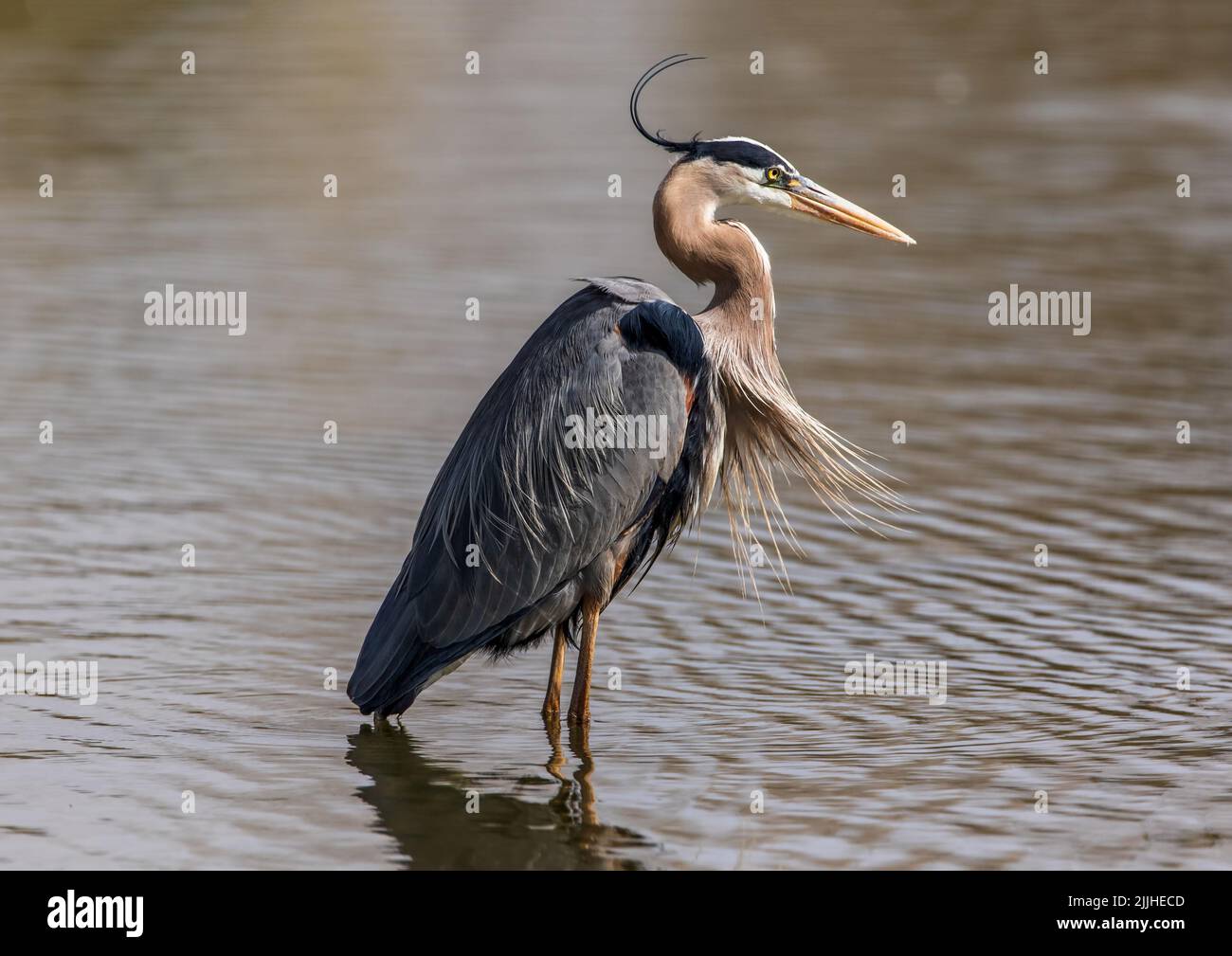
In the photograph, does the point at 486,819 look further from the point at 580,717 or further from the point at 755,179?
the point at 755,179

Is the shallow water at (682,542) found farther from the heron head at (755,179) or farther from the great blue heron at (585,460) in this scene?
the heron head at (755,179)

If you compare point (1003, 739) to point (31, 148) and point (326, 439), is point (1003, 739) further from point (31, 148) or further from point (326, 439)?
point (31, 148)

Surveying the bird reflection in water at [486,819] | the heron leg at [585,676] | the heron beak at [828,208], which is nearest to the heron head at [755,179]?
the heron beak at [828,208]

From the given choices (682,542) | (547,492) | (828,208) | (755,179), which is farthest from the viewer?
(682,542)

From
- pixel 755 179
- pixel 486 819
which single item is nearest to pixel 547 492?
pixel 486 819

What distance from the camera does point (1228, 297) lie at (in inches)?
591

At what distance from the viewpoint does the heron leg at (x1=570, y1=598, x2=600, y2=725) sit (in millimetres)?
7621

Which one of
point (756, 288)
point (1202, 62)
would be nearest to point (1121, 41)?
point (1202, 62)

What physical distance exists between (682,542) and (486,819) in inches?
137

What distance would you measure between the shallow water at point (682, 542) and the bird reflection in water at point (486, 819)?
2 cm

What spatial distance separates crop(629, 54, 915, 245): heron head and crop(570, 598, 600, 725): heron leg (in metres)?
1.92

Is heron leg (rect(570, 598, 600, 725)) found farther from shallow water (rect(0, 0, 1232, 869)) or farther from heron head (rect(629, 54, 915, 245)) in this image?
heron head (rect(629, 54, 915, 245))

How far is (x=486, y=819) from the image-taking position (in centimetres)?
683

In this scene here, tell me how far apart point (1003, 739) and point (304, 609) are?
3.40 meters
